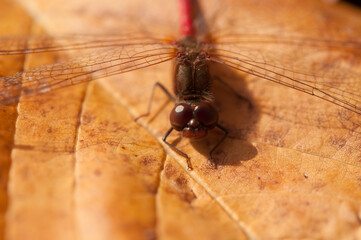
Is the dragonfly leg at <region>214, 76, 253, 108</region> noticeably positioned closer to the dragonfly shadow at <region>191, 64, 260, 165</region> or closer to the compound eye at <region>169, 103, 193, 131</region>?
the dragonfly shadow at <region>191, 64, 260, 165</region>

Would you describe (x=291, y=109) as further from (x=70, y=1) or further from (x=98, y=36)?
(x=70, y=1)

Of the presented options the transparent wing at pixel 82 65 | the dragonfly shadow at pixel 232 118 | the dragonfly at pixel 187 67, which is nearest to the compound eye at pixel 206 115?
the dragonfly at pixel 187 67

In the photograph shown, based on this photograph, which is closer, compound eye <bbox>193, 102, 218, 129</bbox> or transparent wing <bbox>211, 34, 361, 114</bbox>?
compound eye <bbox>193, 102, 218, 129</bbox>

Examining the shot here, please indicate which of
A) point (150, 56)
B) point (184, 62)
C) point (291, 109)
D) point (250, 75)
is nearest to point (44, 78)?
point (150, 56)

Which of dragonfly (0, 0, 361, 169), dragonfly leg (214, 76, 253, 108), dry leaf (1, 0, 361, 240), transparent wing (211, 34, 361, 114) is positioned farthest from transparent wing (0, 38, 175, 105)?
transparent wing (211, 34, 361, 114)

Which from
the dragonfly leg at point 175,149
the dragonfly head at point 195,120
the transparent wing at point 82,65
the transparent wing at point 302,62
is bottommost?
the dragonfly leg at point 175,149

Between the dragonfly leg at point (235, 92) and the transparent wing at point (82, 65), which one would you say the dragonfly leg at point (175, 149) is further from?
the dragonfly leg at point (235, 92)
